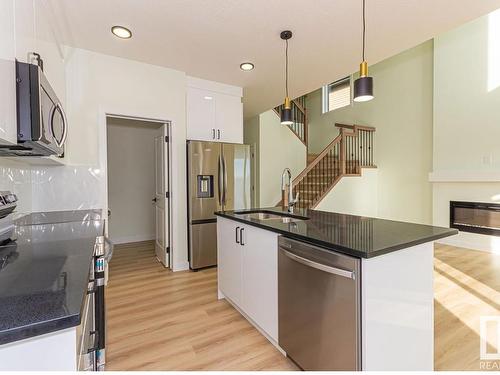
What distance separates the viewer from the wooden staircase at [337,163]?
5.32 metres

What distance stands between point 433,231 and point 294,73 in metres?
2.84

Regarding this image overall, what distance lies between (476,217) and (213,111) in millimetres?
4720

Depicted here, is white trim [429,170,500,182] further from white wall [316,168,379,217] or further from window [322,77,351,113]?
window [322,77,351,113]

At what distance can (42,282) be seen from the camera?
82 centimetres

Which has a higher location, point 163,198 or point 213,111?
point 213,111

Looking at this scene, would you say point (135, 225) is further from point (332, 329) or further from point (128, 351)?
point (332, 329)

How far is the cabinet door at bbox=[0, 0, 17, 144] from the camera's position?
0.96 metres

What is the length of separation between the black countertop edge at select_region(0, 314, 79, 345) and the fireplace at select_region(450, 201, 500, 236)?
5.59m

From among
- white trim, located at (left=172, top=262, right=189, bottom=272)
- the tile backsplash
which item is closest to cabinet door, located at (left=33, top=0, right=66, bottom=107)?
the tile backsplash

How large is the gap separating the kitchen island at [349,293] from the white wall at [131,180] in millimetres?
4165

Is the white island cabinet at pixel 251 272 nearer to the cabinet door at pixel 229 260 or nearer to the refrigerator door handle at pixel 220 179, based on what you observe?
the cabinet door at pixel 229 260

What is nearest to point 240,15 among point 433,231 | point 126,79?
point 126,79

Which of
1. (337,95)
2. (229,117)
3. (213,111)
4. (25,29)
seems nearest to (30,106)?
(25,29)

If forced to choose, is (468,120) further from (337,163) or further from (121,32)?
(121,32)
